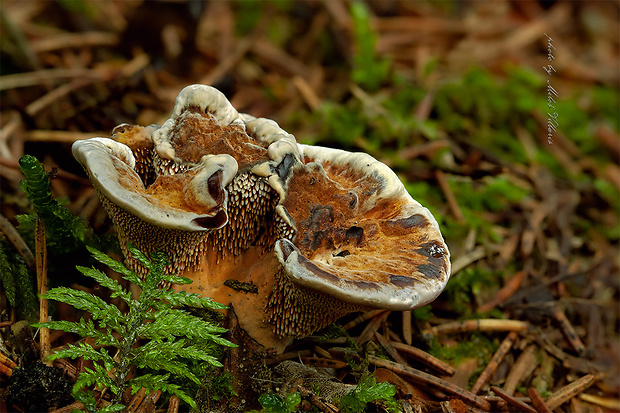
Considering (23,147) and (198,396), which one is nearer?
(198,396)

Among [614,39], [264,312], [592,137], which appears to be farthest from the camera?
[614,39]

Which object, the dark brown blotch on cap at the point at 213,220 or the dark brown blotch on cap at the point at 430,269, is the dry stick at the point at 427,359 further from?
the dark brown blotch on cap at the point at 213,220

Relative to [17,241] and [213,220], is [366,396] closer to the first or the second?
[213,220]

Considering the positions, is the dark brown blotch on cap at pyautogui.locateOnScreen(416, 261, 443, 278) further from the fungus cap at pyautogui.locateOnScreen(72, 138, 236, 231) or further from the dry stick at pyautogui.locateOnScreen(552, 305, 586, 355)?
the dry stick at pyautogui.locateOnScreen(552, 305, 586, 355)

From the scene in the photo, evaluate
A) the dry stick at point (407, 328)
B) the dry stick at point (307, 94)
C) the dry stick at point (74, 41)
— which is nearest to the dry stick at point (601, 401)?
the dry stick at point (407, 328)

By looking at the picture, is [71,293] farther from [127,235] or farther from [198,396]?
[198,396]

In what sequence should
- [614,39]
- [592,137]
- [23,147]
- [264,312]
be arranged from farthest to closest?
A: [614,39]
[592,137]
[23,147]
[264,312]

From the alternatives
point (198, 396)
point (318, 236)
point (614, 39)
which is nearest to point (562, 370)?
point (318, 236)
